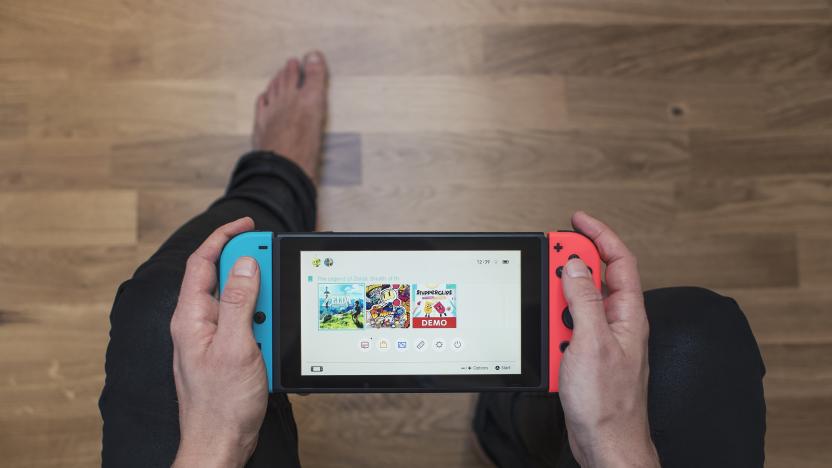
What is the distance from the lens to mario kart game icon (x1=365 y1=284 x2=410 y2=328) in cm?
69

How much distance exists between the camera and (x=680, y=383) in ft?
2.49

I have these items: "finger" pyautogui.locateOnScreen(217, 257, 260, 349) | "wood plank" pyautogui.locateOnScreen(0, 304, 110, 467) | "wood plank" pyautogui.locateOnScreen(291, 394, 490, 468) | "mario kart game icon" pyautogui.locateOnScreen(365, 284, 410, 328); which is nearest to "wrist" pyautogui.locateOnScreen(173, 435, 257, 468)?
→ "finger" pyautogui.locateOnScreen(217, 257, 260, 349)

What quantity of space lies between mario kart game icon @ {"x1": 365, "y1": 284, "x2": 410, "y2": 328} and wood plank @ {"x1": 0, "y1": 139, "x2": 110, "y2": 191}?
2.06 feet

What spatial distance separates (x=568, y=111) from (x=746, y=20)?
0.39 meters

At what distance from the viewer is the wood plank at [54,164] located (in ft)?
3.36

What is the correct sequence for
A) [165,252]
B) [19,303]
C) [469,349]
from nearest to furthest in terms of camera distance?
1. [469,349]
2. [165,252]
3. [19,303]

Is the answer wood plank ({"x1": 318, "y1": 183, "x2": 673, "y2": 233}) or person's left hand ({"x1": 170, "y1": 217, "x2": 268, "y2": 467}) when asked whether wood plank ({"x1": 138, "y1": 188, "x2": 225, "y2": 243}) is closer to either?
wood plank ({"x1": 318, "y1": 183, "x2": 673, "y2": 233})

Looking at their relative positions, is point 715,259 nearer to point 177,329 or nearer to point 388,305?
point 388,305

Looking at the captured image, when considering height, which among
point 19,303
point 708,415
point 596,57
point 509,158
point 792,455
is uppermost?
point 596,57

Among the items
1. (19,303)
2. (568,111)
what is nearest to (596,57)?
(568,111)

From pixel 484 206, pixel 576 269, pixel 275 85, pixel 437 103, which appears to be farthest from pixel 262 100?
pixel 576 269

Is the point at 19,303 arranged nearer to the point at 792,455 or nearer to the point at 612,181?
the point at 612,181

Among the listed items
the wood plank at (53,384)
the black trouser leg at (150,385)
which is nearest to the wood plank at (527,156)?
the black trouser leg at (150,385)

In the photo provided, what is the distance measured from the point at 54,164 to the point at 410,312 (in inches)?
29.8
